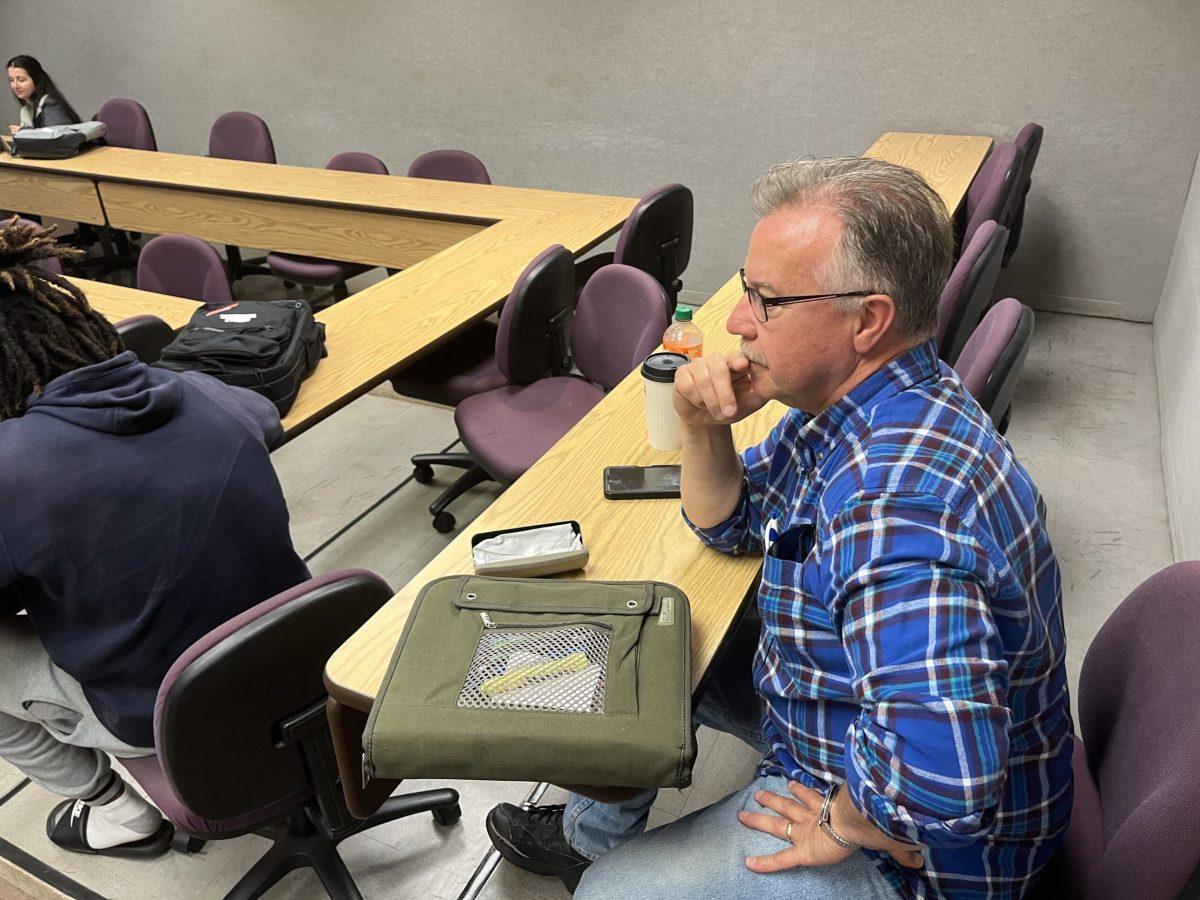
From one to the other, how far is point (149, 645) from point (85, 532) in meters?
0.22

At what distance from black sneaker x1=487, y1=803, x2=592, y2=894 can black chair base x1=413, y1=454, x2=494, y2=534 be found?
1159 millimetres

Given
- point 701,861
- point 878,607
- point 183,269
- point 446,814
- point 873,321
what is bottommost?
point 446,814

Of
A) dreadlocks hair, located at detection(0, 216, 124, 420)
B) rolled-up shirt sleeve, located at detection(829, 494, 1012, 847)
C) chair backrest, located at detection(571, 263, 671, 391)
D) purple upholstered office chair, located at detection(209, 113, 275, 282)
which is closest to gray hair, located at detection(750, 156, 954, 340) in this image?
rolled-up shirt sleeve, located at detection(829, 494, 1012, 847)

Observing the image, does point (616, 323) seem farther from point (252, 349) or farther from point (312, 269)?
point (312, 269)

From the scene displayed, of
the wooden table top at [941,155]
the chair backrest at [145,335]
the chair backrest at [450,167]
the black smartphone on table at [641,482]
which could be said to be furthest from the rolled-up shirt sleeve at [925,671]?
the chair backrest at [450,167]

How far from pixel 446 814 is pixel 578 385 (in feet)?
4.15

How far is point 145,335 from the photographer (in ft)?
7.59

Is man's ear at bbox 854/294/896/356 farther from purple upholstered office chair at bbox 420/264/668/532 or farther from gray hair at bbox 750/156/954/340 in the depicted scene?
purple upholstered office chair at bbox 420/264/668/532

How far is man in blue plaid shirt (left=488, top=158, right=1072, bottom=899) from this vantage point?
2.80ft

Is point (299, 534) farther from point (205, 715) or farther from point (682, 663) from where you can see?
point (682, 663)

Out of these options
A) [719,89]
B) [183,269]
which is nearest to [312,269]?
[183,269]

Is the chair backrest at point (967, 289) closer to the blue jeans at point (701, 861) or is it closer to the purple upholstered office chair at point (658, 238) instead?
the purple upholstered office chair at point (658, 238)

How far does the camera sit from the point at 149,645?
1368 mm

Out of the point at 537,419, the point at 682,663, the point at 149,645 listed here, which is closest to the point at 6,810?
the point at 149,645
